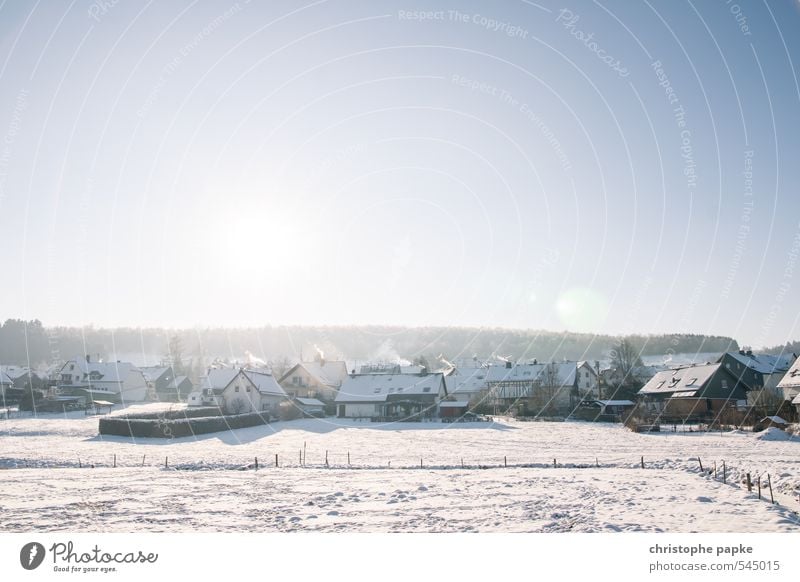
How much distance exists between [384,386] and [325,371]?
46.6ft

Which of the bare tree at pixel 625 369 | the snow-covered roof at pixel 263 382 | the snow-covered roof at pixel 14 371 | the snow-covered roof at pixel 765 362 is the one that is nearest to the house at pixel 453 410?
the snow-covered roof at pixel 263 382

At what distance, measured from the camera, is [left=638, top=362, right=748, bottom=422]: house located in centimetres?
6125

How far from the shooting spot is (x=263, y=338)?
188375 mm

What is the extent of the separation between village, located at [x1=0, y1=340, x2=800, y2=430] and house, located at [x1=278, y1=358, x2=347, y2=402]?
6.2 inches

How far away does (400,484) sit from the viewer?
22875 mm

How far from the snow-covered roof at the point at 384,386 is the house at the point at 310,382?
15.1 ft

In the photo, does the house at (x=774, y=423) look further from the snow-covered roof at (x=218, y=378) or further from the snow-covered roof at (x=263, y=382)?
the snow-covered roof at (x=218, y=378)
